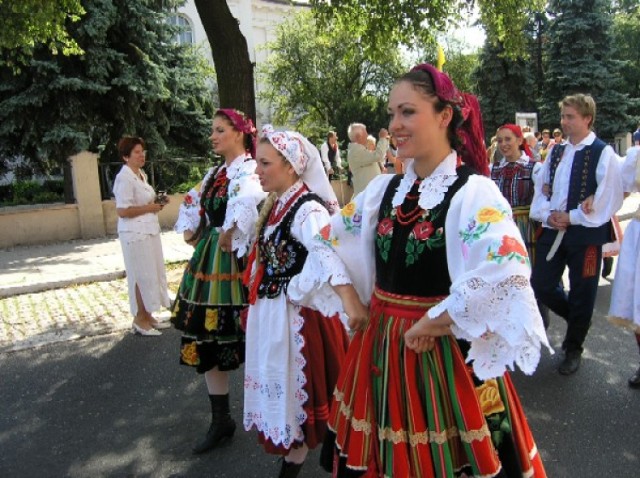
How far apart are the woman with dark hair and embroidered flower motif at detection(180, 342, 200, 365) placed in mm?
2513

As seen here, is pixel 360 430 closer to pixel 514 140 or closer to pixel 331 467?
pixel 331 467

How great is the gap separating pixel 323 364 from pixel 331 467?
709 millimetres

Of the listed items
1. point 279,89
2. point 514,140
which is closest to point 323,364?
point 514,140

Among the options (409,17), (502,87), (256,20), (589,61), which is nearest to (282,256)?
(409,17)

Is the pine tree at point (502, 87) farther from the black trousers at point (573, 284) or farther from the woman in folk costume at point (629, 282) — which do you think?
the woman in folk costume at point (629, 282)

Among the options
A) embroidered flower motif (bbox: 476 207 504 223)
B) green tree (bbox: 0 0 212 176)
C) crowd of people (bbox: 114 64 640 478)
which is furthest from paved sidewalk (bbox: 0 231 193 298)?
embroidered flower motif (bbox: 476 207 504 223)

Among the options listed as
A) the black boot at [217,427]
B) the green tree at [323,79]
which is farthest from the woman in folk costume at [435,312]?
the green tree at [323,79]

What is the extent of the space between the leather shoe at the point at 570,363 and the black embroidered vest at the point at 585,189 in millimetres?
878

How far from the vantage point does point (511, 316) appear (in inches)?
70.6

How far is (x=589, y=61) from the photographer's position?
2662 cm

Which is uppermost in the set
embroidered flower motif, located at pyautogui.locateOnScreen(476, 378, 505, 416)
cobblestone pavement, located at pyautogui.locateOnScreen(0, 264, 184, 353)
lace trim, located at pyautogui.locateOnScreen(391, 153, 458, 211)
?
lace trim, located at pyautogui.locateOnScreen(391, 153, 458, 211)

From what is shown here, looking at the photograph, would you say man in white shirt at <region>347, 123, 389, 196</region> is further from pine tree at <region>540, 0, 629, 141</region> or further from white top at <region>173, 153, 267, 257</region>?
pine tree at <region>540, 0, 629, 141</region>

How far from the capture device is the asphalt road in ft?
11.4

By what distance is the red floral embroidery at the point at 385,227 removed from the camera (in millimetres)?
2191
